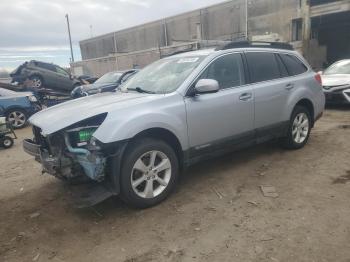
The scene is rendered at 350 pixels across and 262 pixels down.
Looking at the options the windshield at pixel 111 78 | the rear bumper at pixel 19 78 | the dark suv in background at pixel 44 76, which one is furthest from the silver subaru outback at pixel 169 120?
the rear bumper at pixel 19 78

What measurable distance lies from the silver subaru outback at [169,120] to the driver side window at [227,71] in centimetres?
1

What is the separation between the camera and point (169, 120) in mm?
3938

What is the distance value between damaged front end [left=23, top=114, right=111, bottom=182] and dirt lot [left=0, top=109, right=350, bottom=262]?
1.82 ft

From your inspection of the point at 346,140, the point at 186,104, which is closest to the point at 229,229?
the point at 186,104

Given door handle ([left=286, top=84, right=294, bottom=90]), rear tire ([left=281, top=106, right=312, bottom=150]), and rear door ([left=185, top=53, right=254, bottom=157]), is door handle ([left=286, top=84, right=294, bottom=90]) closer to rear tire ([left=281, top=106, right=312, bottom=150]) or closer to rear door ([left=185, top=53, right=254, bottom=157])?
rear tire ([left=281, top=106, right=312, bottom=150])

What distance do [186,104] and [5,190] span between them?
2960mm

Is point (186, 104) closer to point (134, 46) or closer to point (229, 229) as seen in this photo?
point (229, 229)

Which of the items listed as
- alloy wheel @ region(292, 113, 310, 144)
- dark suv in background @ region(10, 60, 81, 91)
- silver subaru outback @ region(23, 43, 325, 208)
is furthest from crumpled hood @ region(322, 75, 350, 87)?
dark suv in background @ region(10, 60, 81, 91)

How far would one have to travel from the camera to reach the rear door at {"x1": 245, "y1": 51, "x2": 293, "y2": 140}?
497cm

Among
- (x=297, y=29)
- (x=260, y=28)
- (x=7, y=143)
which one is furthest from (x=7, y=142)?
(x=260, y=28)

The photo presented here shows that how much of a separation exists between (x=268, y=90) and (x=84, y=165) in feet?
9.58

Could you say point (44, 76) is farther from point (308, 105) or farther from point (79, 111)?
point (79, 111)

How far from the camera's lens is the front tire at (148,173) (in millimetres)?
3660

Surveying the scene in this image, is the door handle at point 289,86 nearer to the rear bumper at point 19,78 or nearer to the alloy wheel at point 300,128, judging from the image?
the alloy wheel at point 300,128
